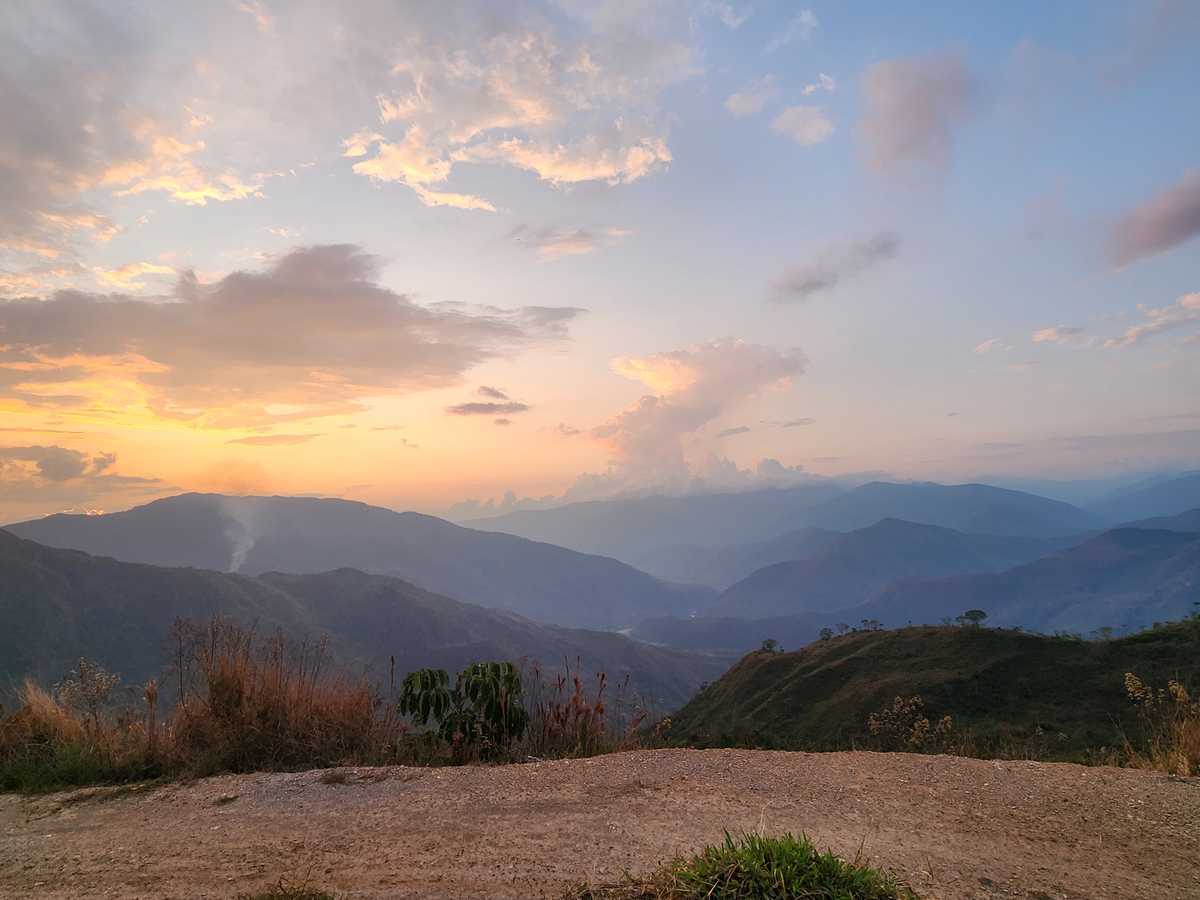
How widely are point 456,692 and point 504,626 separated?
185 m

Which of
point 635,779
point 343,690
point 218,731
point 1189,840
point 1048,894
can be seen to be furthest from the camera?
point 343,690

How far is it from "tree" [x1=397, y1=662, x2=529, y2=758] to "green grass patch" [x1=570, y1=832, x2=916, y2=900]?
16.3ft

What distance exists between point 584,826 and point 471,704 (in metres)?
3.82

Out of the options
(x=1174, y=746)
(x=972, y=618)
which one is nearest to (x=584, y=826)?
(x=1174, y=746)

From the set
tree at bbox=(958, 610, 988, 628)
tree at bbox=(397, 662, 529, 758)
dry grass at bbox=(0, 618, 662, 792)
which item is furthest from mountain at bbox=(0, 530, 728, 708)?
tree at bbox=(397, 662, 529, 758)

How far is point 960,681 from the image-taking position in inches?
1692

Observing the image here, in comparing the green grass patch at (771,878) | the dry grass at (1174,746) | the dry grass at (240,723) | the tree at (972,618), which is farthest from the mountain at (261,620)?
the green grass patch at (771,878)

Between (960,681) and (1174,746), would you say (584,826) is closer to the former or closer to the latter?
(1174,746)

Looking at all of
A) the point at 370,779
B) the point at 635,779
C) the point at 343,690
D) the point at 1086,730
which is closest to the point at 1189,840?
the point at 635,779

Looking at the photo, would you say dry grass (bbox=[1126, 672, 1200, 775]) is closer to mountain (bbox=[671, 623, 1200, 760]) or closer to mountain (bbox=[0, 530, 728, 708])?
mountain (bbox=[671, 623, 1200, 760])

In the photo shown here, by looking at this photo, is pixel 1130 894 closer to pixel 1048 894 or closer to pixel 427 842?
pixel 1048 894

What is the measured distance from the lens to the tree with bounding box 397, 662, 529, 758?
8.48 m

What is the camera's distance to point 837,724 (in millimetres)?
40844

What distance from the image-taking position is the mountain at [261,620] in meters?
109
